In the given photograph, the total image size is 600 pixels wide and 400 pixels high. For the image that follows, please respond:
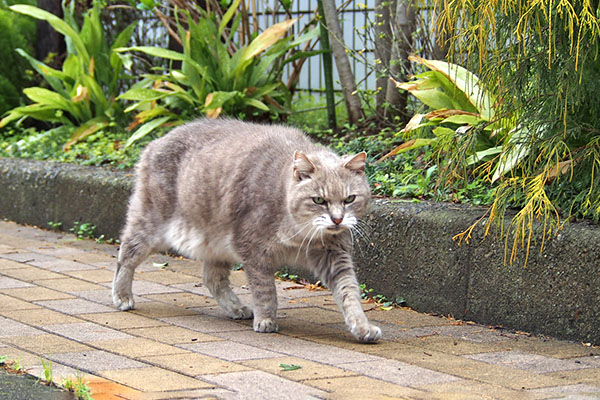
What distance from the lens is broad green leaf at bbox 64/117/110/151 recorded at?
893cm

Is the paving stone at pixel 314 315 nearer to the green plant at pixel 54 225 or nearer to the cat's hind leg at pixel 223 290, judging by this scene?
the cat's hind leg at pixel 223 290

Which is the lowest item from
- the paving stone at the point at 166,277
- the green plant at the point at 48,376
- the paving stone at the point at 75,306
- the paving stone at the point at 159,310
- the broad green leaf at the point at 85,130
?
the paving stone at the point at 166,277

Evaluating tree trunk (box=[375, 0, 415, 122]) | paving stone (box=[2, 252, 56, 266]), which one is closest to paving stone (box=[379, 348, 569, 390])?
paving stone (box=[2, 252, 56, 266])

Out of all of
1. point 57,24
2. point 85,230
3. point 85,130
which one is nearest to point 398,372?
point 85,230

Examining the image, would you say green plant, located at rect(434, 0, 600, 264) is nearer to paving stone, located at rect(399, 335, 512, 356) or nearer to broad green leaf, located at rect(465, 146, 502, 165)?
broad green leaf, located at rect(465, 146, 502, 165)

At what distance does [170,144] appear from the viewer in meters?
5.33

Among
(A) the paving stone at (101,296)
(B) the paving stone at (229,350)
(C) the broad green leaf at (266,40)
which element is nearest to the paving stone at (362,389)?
(B) the paving stone at (229,350)

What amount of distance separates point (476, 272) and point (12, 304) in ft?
8.65

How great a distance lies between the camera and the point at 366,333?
4.39 meters

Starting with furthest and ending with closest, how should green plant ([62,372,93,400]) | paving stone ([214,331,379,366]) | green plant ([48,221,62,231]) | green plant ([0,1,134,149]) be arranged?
green plant ([0,1,134,149]) < green plant ([48,221,62,231]) < paving stone ([214,331,379,366]) < green plant ([62,372,93,400])

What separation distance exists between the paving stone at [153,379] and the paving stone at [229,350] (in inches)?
15.3

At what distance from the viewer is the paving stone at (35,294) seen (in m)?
5.36

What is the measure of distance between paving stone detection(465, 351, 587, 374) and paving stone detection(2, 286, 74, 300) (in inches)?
101

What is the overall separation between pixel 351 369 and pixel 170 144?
6.73 ft
